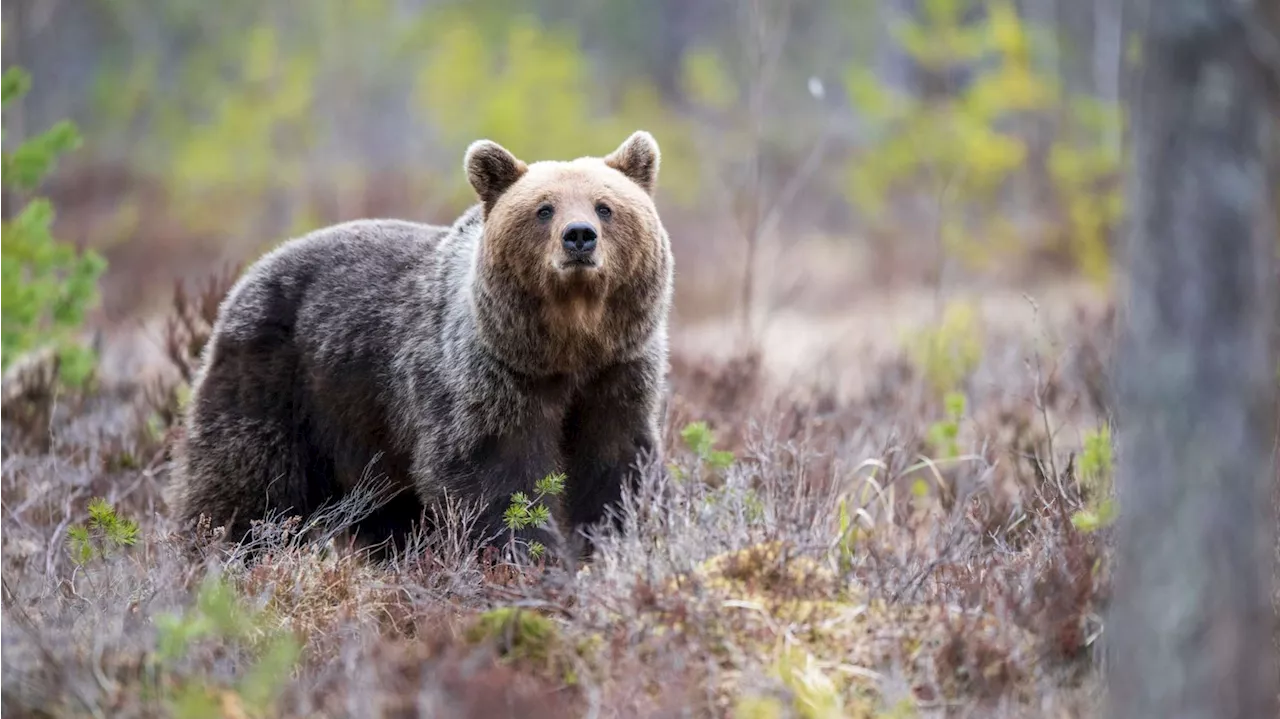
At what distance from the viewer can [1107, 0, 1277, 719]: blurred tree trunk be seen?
2619 mm

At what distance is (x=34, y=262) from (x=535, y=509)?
3837 millimetres

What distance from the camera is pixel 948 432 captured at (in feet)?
20.0

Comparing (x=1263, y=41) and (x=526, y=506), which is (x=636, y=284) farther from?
(x=1263, y=41)

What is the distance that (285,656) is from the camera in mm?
3061

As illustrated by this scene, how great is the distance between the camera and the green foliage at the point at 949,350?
9.12 metres

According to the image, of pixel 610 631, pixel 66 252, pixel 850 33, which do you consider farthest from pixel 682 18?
pixel 610 631

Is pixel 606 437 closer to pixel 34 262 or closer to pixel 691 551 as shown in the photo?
pixel 691 551

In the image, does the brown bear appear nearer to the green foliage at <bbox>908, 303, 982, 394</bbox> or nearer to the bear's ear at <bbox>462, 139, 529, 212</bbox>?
the bear's ear at <bbox>462, 139, 529, 212</bbox>

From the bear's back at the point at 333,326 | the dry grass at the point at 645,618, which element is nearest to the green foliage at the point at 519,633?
the dry grass at the point at 645,618

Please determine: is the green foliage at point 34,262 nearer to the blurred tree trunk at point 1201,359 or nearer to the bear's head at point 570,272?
the bear's head at point 570,272

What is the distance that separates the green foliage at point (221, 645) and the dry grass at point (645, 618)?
2cm

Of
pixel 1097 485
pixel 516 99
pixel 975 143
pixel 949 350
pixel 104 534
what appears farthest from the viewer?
pixel 516 99

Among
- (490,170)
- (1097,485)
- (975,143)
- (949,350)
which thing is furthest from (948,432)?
(975,143)

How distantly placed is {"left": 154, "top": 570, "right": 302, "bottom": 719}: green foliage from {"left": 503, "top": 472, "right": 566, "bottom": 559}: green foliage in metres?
0.92
